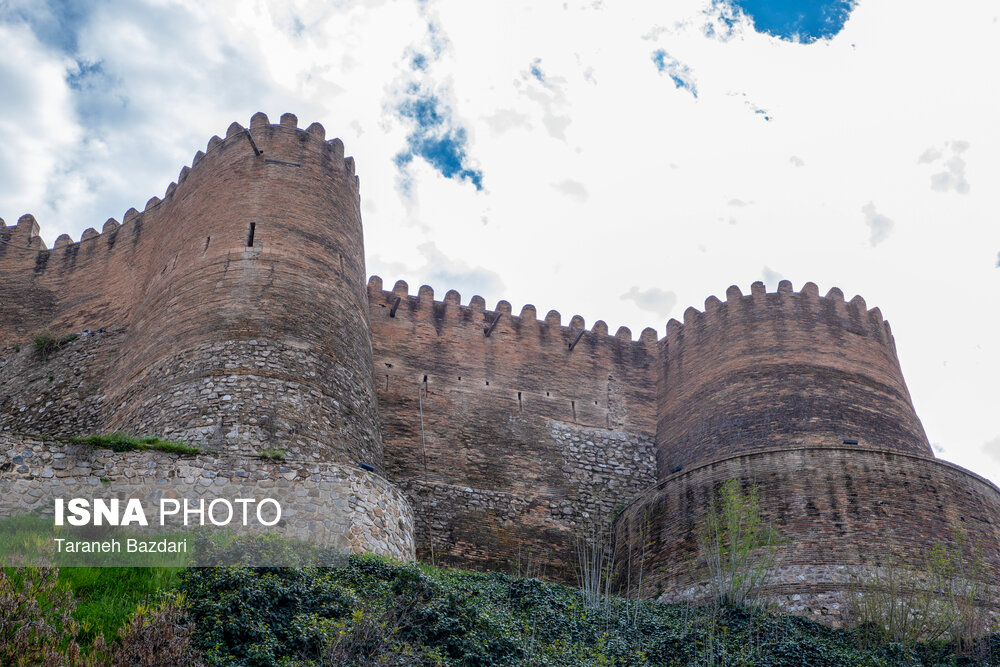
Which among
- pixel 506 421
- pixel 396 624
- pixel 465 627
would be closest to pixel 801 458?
pixel 506 421

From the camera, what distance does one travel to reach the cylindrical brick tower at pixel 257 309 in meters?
16.7

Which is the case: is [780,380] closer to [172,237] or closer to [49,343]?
[172,237]

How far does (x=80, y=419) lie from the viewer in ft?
63.3

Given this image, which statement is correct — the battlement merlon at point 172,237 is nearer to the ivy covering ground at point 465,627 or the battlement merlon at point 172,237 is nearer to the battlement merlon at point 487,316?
the battlement merlon at point 487,316

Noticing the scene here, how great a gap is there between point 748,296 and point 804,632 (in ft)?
34.3

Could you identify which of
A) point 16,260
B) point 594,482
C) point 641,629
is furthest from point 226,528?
point 16,260

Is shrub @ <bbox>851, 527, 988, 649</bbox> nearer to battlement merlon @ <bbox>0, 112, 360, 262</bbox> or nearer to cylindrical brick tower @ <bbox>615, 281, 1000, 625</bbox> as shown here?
cylindrical brick tower @ <bbox>615, 281, 1000, 625</bbox>

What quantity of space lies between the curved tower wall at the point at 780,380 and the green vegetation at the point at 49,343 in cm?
1279

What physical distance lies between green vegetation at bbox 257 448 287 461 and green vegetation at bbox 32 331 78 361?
26.9 feet

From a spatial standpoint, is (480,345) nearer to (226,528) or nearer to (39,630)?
(226,528)

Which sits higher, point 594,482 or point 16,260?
point 16,260

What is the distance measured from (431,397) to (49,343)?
26.0 ft

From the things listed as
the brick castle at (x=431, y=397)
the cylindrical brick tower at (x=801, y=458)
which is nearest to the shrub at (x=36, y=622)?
the brick castle at (x=431, y=397)

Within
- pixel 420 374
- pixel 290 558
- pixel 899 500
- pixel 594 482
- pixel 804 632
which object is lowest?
pixel 804 632
